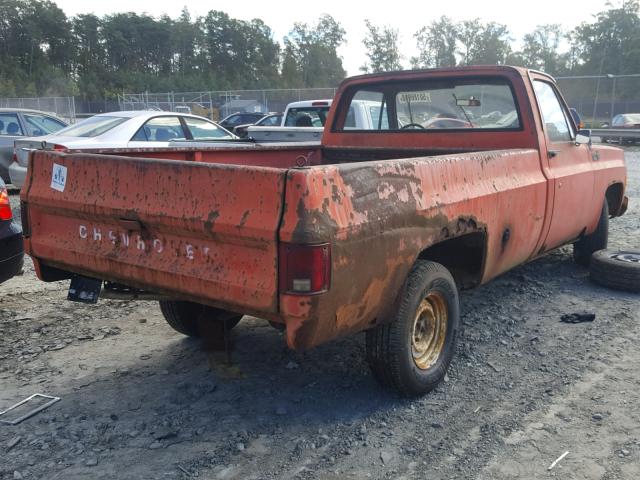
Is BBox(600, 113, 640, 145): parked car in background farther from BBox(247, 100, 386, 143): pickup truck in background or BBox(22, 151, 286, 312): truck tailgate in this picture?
BBox(22, 151, 286, 312): truck tailgate

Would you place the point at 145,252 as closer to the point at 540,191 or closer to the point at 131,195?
the point at 131,195

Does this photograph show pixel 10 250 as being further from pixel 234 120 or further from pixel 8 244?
pixel 234 120

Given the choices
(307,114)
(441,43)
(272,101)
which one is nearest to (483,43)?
(441,43)

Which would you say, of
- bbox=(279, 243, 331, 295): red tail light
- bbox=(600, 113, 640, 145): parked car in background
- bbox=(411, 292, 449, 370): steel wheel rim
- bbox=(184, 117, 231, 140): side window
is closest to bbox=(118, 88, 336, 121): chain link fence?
bbox=(600, 113, 640, 145): parked car in background

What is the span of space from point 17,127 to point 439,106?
8.31m

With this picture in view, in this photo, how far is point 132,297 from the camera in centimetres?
339

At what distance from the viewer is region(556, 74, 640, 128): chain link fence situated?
27630 millimetres

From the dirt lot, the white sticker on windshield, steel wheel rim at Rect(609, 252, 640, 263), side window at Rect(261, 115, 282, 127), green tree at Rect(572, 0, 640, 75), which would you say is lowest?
the dirt lot

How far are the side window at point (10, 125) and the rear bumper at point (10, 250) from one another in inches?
271

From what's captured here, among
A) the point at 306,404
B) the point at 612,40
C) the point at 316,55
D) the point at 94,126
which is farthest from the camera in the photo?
the point at 316,55

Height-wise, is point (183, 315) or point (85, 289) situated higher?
point (85, 289)

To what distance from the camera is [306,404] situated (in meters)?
3.46

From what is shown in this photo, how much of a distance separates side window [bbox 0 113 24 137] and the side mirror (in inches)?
357

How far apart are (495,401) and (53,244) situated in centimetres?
264
